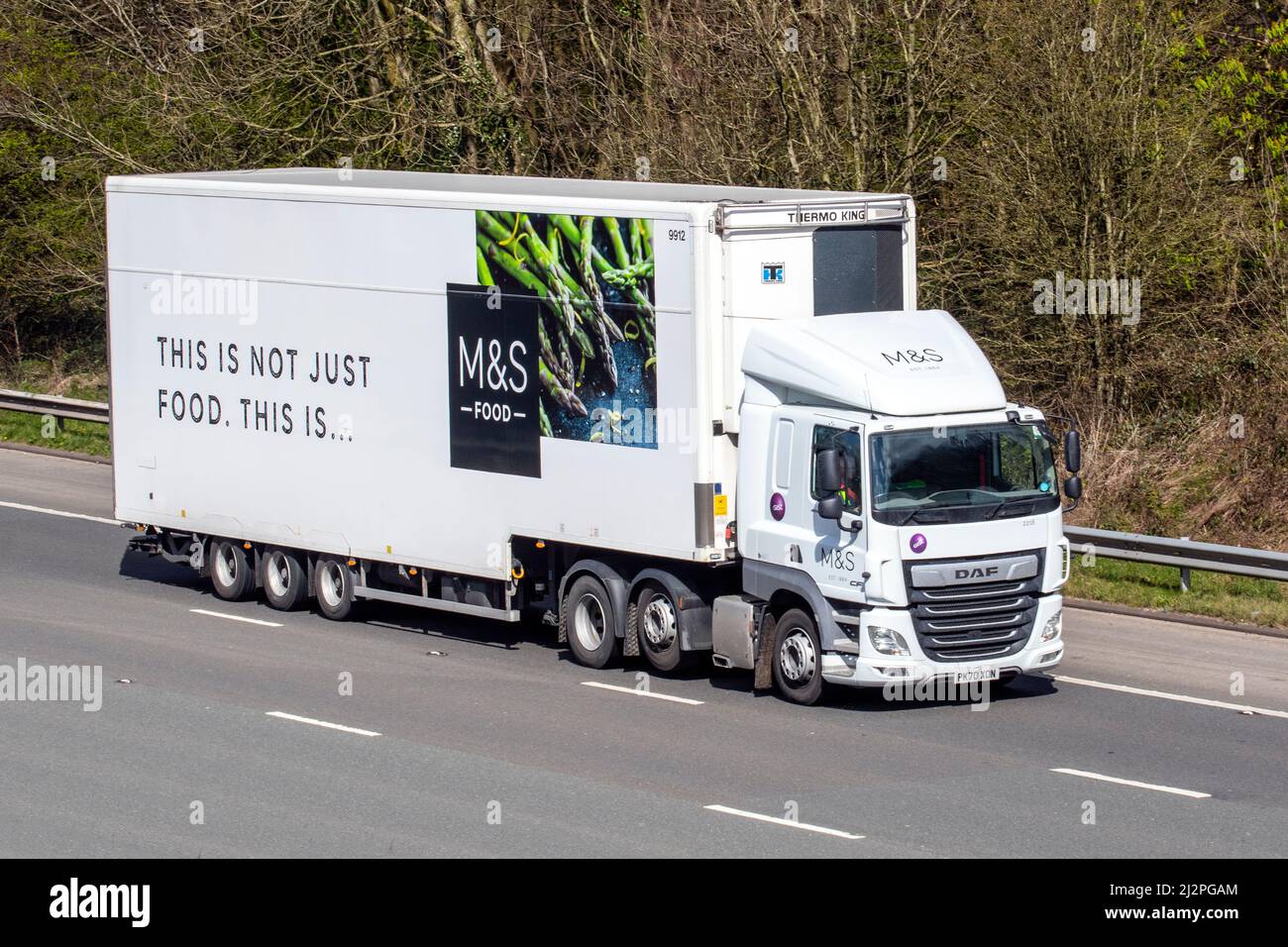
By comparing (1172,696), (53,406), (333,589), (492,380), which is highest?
(492,380)

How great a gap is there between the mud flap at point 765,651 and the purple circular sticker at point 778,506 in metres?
0.81

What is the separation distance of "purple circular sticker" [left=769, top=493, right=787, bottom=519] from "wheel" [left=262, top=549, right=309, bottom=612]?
581 centimetres

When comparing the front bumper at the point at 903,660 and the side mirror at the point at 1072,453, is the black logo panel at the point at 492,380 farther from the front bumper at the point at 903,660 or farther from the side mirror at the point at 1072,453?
the side mirror at the point at 1072,453

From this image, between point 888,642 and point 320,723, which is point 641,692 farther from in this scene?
point 320,723

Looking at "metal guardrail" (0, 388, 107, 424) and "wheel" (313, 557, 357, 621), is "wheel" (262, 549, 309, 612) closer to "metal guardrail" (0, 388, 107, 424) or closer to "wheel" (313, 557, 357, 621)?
"wheel" (313, 557, 357, 621)

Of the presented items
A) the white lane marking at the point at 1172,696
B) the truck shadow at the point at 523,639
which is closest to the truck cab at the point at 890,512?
the truck shadow at the point at 523,639

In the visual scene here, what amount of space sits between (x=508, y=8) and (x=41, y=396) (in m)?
9.59

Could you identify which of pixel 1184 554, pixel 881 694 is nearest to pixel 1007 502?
pixel 881 694

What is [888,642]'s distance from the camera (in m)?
13.9

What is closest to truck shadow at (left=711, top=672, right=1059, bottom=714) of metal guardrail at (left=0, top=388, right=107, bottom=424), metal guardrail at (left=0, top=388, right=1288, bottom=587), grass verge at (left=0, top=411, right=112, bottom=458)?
metal guardrail at (left=0, top=388, right=1288, bottom=587)

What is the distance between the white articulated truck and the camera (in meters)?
14.1

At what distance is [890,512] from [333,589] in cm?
647

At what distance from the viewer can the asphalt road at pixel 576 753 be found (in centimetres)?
1114
